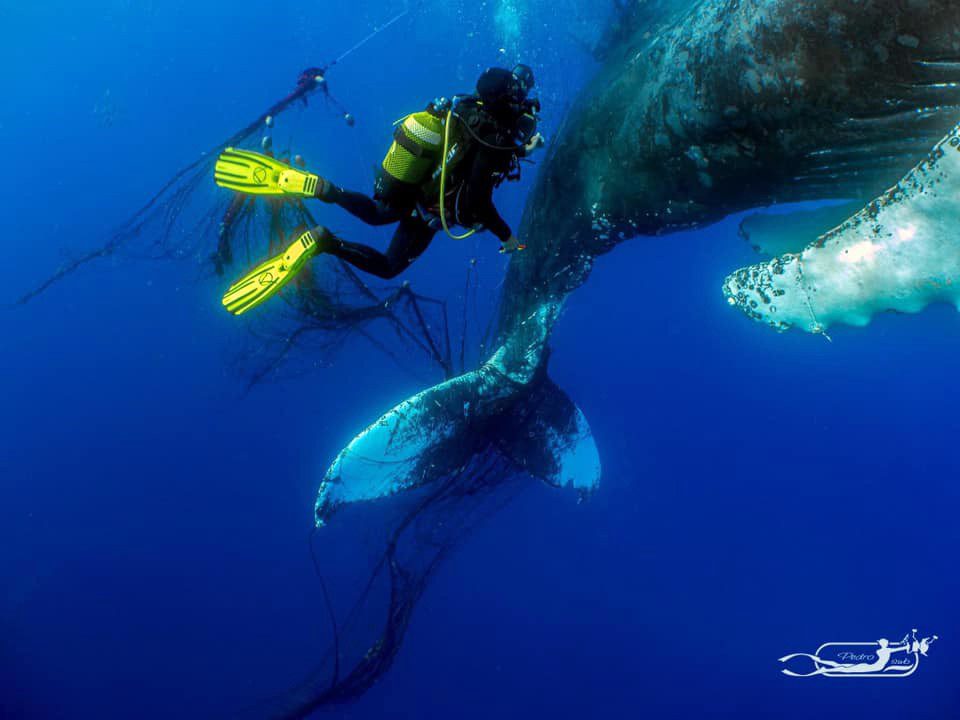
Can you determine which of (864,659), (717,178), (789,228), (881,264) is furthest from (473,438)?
(864,659)

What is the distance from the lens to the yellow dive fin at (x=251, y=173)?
5.80 meters

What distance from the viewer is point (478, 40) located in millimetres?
13477

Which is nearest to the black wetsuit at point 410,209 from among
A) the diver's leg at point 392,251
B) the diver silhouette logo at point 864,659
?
the diver's leg at point 392,251

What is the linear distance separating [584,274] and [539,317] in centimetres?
81

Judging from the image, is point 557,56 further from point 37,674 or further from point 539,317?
point 37,674

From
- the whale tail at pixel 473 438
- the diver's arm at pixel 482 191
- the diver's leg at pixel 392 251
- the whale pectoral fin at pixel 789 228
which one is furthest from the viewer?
the diver's leg at pixel 392 251

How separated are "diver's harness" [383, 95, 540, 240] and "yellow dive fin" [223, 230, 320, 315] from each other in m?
1.12

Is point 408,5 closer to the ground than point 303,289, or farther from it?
farther from it

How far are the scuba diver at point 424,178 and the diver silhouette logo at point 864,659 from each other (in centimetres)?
1660

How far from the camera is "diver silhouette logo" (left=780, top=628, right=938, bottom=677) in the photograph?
15484 mm

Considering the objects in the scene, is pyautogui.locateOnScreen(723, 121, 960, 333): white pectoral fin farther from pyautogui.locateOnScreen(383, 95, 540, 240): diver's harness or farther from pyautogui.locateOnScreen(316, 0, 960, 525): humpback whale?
pyautogui.locateOnScreen(383, 95, 540, 240): diver's harness

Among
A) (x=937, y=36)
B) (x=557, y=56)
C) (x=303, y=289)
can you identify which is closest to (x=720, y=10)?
(x=937, y=36)

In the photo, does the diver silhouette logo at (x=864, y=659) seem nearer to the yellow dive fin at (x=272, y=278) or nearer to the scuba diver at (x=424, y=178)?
the scuba diver at (x=424, y=178)

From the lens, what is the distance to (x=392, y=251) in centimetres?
605
